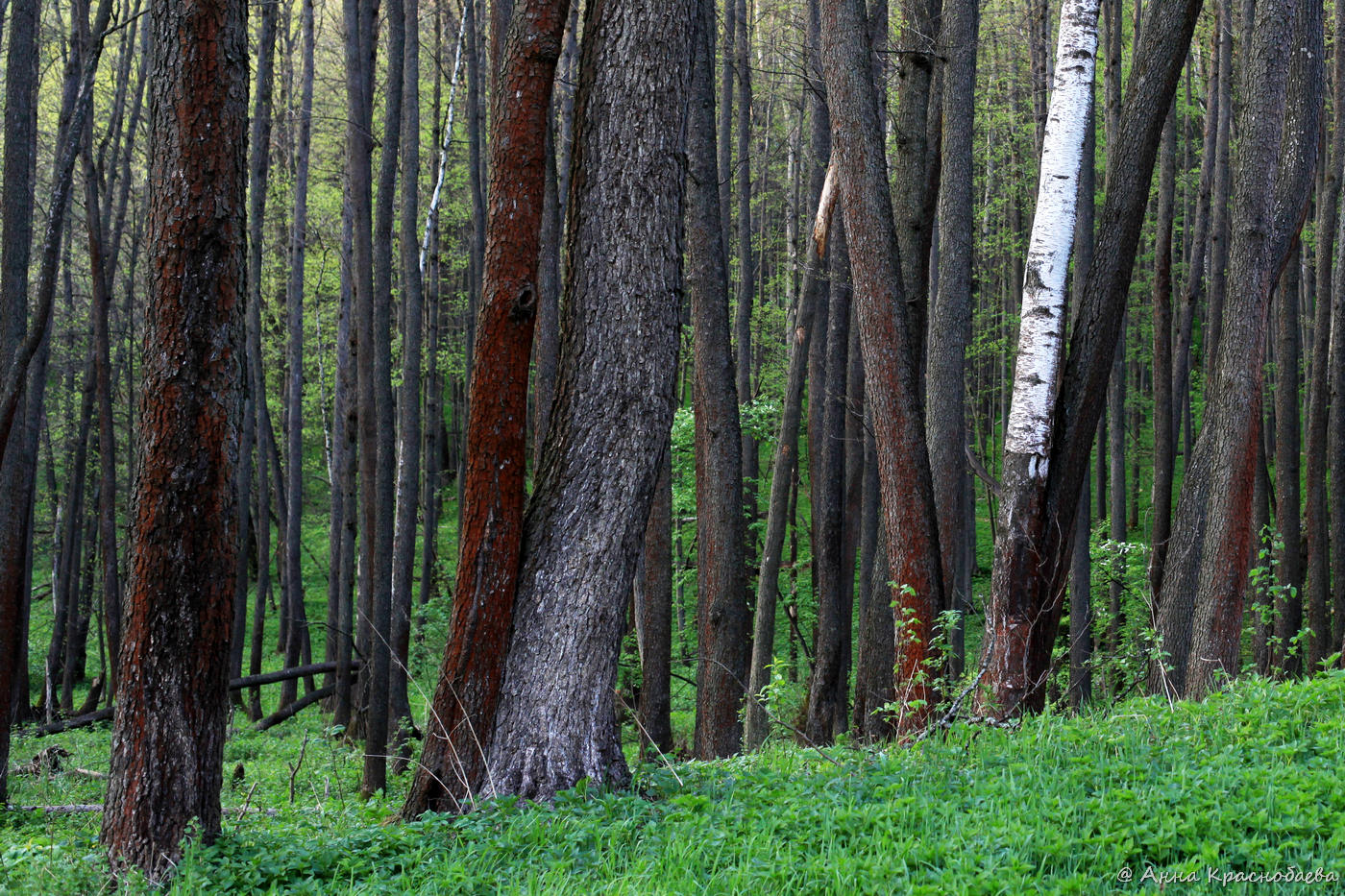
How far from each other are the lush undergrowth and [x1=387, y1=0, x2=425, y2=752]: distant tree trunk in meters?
5.47

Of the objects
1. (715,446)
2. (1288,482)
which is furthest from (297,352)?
(1288,482)

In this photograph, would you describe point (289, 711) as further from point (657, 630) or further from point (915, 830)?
point (915, 830)

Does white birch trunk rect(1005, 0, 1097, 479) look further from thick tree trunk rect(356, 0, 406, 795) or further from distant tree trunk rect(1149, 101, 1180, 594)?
distant tree trunk rect(1149, 101, 1180, 594)

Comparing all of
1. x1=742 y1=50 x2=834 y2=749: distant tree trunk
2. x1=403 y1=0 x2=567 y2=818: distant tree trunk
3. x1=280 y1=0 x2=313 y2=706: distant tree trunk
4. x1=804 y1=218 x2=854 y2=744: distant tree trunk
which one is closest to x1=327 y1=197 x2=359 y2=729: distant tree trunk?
x1=280 y1=0 x2=313 y2=706: distant tree trunk

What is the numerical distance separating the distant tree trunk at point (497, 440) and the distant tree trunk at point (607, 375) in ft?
0.45

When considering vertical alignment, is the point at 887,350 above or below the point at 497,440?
above

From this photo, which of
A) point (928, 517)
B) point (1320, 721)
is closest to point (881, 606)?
point (928, 517)

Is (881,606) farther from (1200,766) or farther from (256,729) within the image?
(256,729)

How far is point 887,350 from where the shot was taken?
7.17m

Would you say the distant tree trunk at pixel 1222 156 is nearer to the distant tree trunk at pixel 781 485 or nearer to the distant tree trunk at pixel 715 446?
the distant tree trunk at pixel 781 485

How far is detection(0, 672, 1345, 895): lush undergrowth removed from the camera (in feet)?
10.1

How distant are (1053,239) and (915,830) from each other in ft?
14.0

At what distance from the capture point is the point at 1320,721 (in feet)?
15.4

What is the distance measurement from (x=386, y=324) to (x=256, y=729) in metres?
6.51
